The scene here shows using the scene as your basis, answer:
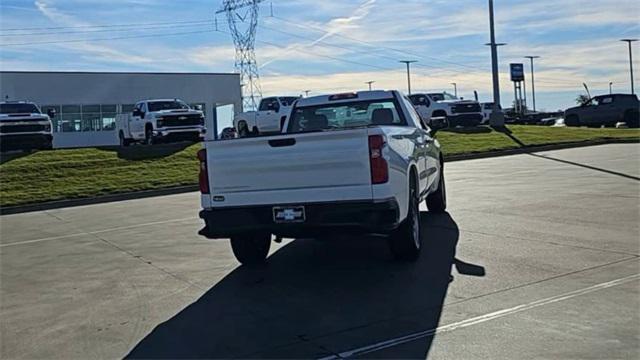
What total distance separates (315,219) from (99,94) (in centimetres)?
4775

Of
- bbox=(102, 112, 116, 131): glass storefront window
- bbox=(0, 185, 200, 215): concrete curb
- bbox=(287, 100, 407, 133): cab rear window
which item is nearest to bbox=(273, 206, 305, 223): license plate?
bbox=(287, 100, 407, 133): cab rear window

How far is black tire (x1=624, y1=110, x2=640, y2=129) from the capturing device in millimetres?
35156

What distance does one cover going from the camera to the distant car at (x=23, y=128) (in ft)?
77.2

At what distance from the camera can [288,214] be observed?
22.3 ft

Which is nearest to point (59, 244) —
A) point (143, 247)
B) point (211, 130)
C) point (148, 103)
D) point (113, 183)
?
point (143, 247)

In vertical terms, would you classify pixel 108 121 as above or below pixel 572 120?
above

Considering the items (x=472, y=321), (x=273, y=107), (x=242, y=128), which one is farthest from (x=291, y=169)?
(x=242, y=128)

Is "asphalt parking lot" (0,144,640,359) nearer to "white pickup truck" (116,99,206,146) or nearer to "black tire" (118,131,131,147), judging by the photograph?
"white pickup truck" (116,99,206,146)

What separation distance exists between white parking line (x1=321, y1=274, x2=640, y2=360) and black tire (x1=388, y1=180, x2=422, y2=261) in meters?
1.87

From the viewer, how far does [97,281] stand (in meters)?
7.50

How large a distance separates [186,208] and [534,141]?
58.1ft

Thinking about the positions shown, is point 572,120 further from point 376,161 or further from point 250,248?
point 376,161

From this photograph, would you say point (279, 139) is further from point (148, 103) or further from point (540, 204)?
point (148, 103)

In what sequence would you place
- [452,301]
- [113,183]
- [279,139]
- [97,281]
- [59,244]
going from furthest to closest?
1. [113,183]
2. [59,244]
3. [97,281]
4. [279,139]
5. [452,301]
